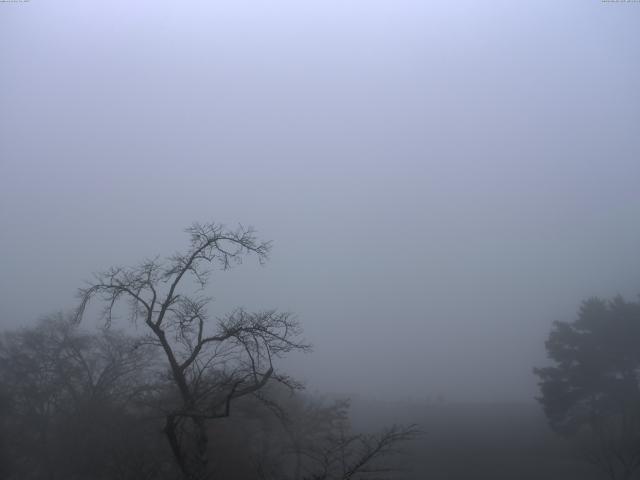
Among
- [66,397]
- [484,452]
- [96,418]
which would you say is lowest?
[484,452]

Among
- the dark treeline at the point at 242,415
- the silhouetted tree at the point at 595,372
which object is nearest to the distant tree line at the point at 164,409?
the dark treeline at the point at 242,415

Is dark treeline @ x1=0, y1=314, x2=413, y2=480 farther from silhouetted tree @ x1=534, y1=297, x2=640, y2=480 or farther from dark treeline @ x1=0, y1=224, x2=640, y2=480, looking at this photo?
silhouetted tree @ x1=534, y1=297, x2=640, y2=480

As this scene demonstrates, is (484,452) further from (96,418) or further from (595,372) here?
(96,418)

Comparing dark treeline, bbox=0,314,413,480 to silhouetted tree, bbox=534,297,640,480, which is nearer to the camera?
dark treeline, bbox=0,314,413,480

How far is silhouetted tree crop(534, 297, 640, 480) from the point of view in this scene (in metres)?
30.0

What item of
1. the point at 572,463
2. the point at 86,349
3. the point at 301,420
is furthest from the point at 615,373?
the point at 86,349

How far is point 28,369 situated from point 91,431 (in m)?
8.16

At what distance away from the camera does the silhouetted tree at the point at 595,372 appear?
98.5 ft

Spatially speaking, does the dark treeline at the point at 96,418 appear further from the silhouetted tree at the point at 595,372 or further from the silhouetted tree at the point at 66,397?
the silhouetted tree at the point at 595,372

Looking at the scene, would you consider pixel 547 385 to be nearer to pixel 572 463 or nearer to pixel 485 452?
pixel 572 463

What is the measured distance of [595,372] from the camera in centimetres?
3084

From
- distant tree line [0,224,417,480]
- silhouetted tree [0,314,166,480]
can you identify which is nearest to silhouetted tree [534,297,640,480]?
distant tree line [0,224,417,480]

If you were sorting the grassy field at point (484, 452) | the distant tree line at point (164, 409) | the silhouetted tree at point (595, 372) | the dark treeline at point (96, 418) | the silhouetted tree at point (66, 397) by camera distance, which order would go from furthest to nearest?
the silhouetted tree at point (595, 372), the grassy field at point (484, 452), the silhouetted tree at point (66, 397), the dark treeline at point (96, 418), the distant tree line at point (164, 409)

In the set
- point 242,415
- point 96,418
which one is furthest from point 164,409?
point 96,418
